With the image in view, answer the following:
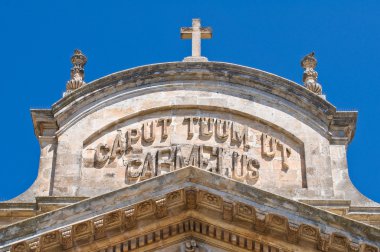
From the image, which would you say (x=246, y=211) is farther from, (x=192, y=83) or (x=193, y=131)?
(x=192, y=83)

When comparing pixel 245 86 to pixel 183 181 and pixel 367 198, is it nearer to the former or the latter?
pixel 367 198

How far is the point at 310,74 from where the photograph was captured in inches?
1298

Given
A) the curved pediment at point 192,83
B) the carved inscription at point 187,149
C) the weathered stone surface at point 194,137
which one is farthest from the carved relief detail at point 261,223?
the curved pediment at point 192,83

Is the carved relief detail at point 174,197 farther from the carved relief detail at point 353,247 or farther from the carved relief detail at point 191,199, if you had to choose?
the carved relief detail at point 353,247

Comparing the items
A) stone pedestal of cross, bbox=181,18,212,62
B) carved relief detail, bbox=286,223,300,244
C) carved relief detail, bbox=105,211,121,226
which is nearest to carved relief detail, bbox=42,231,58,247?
carved relief detail, bbox=105,211,121,226

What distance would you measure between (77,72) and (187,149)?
4010 mm

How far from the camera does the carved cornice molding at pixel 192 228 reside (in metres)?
24.1

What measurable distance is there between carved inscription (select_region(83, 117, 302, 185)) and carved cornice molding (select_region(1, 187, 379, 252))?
5272mm

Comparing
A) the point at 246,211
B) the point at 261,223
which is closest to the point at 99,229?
the point at 246,211

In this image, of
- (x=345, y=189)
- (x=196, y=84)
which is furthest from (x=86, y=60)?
(x=345, y=189)

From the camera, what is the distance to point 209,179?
24641mm

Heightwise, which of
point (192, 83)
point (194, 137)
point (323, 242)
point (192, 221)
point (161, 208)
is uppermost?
point (192, 83)

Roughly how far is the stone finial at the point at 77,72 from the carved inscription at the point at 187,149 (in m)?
1.95

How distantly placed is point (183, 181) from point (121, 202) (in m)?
1.22
